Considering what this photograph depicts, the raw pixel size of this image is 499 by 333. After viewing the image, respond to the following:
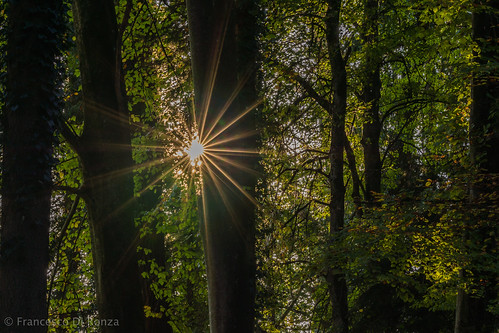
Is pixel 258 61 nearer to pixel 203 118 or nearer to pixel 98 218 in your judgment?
pixel 203 118

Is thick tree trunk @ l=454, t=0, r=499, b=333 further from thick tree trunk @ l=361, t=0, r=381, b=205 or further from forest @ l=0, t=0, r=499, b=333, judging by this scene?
thick tree trunk @ l=361, t=0, r=381, b=205

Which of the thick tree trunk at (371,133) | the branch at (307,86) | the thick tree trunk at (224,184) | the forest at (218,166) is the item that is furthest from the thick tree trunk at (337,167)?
the thick tree trunk at (224,184)

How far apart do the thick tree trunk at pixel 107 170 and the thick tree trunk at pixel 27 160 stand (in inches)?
71.5

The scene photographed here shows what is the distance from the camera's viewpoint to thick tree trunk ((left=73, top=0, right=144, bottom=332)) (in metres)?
6.58

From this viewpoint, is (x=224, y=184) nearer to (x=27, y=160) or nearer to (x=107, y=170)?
(x=107, y=170)

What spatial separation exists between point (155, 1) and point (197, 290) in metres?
7.15

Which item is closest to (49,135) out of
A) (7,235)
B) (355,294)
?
(7,235)

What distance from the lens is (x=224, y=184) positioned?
591 cm

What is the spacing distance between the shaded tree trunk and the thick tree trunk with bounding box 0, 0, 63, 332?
65.2 inches

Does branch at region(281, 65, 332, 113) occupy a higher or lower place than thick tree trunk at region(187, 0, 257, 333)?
higher

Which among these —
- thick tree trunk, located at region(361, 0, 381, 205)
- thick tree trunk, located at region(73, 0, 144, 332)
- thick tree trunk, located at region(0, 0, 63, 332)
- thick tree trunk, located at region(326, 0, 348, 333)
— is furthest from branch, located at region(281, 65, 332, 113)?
thick tree trunk, located at region(0, 0, 63, 332)

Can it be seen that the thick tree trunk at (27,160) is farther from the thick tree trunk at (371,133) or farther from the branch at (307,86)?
the thick tree trunk at (371,133)

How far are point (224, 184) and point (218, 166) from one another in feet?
0.77

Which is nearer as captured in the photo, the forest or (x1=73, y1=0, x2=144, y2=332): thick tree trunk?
the forest
